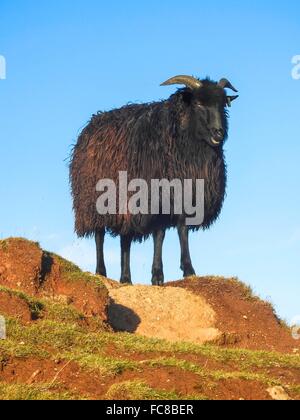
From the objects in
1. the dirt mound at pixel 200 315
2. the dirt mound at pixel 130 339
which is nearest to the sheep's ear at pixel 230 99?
the dirt mound at pixel 130 339

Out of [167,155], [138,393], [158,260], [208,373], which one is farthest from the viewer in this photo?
[167,155]

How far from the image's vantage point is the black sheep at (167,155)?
17.7m

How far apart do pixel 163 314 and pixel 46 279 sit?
2453 millimetres

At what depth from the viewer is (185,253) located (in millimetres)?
17391

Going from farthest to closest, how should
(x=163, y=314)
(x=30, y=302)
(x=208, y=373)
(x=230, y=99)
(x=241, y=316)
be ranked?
(x=230, y=99) < (x=241, y=316) < (x=163, y=314) < (x=30, y=302) < (x=208, y=373)

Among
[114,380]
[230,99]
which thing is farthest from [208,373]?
[230,99]

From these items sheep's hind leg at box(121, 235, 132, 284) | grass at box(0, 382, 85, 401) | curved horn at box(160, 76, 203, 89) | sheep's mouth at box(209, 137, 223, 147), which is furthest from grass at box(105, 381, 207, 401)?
curved horn at box(160, 76, 203, 89)

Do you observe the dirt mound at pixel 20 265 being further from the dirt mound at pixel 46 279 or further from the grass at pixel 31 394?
the grass at pixel 31 394

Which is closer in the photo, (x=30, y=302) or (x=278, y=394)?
(x=278, y=394)

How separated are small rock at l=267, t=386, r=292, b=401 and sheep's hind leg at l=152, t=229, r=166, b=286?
26.6 feet

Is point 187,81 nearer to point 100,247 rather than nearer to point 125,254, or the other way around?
point 125,254
